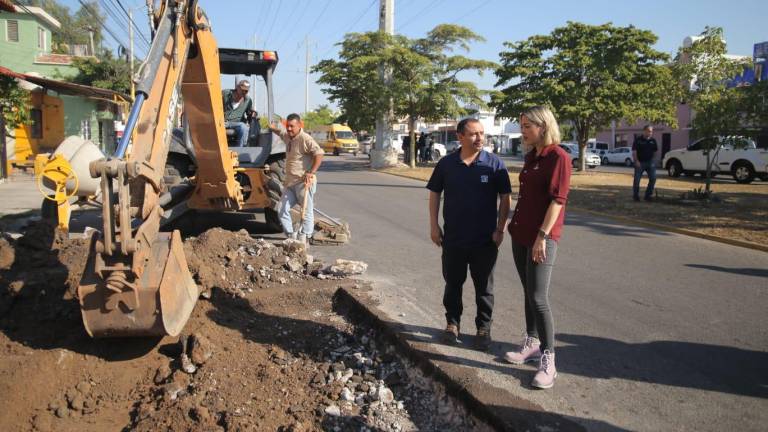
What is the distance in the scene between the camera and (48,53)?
3447cm

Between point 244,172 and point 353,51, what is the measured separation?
70.5 feet

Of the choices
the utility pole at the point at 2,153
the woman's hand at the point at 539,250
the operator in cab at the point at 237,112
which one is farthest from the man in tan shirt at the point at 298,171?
the utility pole at the point at 2,153

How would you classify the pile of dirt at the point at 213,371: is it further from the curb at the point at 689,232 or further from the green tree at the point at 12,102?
the green tree at the point at 12,102

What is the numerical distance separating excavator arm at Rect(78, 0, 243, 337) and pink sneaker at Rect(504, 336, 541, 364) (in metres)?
2.33

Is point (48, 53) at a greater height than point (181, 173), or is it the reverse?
point (48, 53)

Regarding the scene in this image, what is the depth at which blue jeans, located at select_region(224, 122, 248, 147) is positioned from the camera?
9078mm

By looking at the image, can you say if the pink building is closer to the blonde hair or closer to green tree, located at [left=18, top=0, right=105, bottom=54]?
the blonde hair

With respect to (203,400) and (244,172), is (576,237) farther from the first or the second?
(203,400)

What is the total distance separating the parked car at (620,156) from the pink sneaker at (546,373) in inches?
1510

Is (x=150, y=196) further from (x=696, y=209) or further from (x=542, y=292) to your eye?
(x=696, y=209)

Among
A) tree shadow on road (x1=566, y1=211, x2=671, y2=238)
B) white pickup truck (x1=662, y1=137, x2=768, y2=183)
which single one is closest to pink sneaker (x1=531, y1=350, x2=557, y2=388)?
tree shadow on road (x1=566, y1=211, x2=671, y2=238)

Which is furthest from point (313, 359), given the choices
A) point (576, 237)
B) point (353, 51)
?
point (353, 51)

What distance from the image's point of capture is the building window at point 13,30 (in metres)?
31.3

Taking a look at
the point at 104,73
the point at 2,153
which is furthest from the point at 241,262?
the point at 104,73
